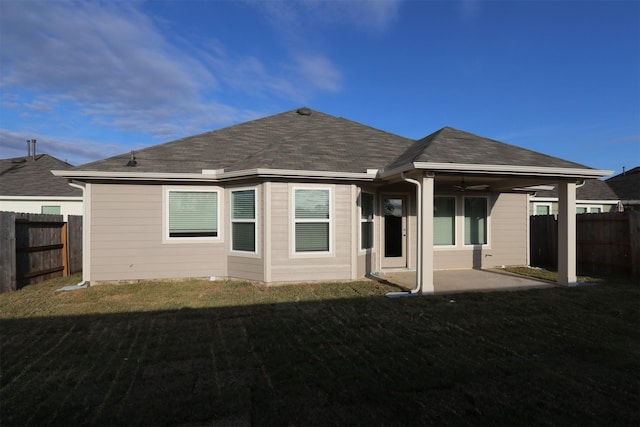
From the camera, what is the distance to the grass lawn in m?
2.84

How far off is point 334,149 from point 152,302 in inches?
230

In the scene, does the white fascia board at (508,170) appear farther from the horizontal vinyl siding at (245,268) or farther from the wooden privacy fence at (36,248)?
the wooden privacy fence at (36,248)

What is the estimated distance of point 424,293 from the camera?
7090 mm

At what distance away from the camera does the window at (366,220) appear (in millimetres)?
9078

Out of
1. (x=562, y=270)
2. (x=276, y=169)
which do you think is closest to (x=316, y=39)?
(x=276, y=169)

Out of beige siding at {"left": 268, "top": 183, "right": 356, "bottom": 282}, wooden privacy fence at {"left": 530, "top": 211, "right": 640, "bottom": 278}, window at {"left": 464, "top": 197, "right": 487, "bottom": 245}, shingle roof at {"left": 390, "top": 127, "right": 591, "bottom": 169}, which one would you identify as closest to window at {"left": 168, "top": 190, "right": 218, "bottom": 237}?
beige siding at {"left": 268, "top": 183, "right": 356, "bottom": 282}

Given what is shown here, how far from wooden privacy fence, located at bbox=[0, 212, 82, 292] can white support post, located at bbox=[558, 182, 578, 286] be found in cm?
1219

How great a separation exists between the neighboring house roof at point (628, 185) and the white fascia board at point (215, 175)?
18.0m

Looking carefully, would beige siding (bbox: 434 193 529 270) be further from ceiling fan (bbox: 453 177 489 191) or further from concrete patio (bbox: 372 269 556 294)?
concrete patio (bbox: 372 269 556 294)

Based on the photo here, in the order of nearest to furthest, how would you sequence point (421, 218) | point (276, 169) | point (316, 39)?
point (421, 218) < point (276, 169) < point (316, 39)

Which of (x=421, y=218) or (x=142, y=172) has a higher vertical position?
(x=142, y=172)

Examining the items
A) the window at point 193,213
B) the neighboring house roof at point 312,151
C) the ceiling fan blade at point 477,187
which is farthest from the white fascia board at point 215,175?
the ceiling fan blade at point 477,187

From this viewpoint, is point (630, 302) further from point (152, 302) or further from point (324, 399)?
point (152, 302)

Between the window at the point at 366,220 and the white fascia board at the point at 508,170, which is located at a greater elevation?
the white fascia board at the point at 508,170
